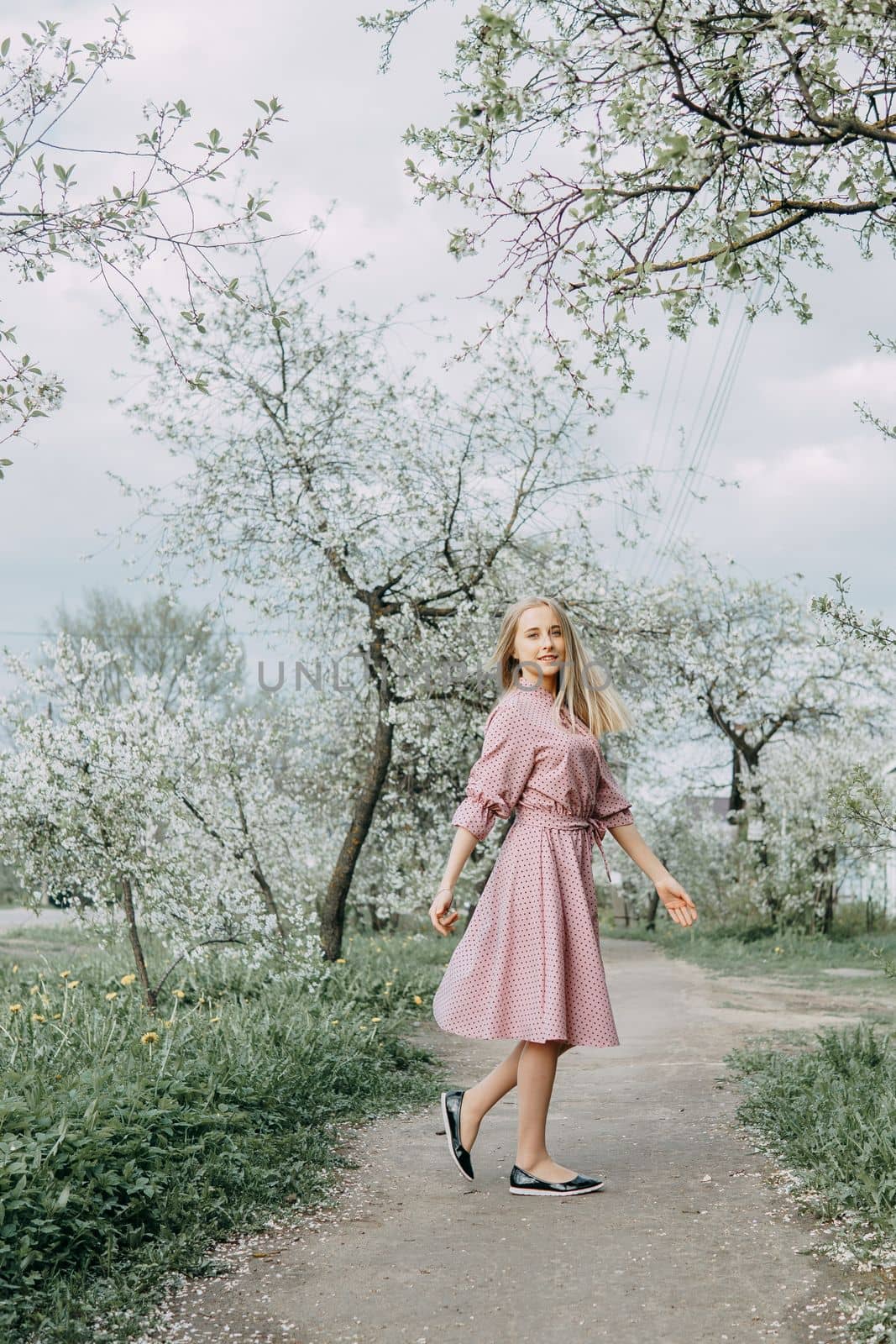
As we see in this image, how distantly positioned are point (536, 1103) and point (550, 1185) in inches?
11.7

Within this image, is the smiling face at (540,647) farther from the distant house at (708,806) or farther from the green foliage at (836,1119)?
the distant house at (708,806)

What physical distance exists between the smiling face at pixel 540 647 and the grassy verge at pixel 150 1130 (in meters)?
1.86

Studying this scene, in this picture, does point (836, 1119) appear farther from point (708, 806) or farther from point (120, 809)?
point (708, 806)

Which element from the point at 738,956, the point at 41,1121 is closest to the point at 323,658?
the point at 738,956

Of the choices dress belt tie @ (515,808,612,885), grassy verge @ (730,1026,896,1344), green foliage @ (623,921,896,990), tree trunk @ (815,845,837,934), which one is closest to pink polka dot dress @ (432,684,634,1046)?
dress belt tie @ (515,808,612,885)

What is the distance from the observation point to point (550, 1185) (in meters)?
4.04

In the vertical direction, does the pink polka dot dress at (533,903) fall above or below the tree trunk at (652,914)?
above

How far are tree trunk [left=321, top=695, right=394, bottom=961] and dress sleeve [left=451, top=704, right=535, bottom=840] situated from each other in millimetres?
5755

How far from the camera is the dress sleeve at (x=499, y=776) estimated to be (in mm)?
4086

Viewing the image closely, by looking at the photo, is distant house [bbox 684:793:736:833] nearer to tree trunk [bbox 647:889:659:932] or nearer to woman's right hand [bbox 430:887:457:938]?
tree trunk [bbox 647:889:659:932]

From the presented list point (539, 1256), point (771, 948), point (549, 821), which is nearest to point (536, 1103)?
point (539, 1256)

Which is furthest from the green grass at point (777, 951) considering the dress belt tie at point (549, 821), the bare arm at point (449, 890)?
the bare arm at point (449, 890)

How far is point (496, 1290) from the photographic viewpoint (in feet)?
10.6

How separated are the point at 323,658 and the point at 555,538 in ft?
8.47
